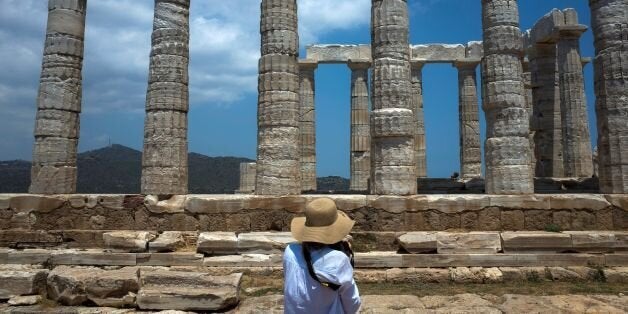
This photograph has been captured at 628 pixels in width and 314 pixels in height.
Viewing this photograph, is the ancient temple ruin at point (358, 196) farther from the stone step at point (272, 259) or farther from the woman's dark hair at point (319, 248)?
A: the woman's dark hair at point (319, 248)

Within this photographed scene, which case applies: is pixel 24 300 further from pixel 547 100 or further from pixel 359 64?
pixel 547 100

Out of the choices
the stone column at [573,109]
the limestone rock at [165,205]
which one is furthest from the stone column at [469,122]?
the limestone rock at [165,205]

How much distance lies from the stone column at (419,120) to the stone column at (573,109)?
21.4 ft

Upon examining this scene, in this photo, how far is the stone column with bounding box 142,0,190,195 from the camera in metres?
13.2

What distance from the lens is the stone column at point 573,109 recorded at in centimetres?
1961

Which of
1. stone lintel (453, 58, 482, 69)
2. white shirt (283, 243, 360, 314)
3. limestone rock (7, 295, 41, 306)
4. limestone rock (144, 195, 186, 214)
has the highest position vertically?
stone lintel (453, 58, 482, 69)

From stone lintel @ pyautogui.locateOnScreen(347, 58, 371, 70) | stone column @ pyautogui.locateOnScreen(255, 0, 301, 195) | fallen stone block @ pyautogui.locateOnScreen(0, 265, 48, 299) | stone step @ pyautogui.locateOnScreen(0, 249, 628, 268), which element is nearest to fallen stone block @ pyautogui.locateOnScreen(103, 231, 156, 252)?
stone step @ pyautogui.locateOnScreen(0, 249, 628, 268)

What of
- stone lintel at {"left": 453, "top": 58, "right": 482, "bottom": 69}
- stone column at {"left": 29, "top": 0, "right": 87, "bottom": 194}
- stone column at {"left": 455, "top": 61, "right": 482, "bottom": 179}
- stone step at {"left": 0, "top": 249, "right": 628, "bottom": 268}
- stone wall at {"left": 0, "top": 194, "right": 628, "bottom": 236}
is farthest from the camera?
stone lintel at {"left": 453, "top": 58, "right": 482, "bottom": 69}

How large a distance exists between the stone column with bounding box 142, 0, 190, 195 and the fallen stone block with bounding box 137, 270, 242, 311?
608 cm

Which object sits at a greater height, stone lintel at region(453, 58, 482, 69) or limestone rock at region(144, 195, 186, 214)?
stone lintel at region(453, 58, 482, 69)

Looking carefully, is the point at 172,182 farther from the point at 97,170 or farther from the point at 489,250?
the point at 97,170

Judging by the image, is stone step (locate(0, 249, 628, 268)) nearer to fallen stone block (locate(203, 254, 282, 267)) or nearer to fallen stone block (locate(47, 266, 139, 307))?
fallen stone block (locate(203, 254, 282, 267))

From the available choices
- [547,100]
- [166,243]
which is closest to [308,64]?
[547,100]

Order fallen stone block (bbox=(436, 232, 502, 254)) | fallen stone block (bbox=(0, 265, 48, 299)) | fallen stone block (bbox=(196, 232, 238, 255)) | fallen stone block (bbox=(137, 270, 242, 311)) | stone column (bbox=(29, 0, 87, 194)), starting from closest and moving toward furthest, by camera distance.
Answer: fallen stone block (bbox=(137, 270, 242, 311))
fallen stone block (bbox=(0, 265, 48, 299))
fallen stone block (bbox=(436, 232, 502, 254))
fallen stone block (bbox=(196, 232, 238, 255))
stone column (bbox=(29, 0, 87, 194))
